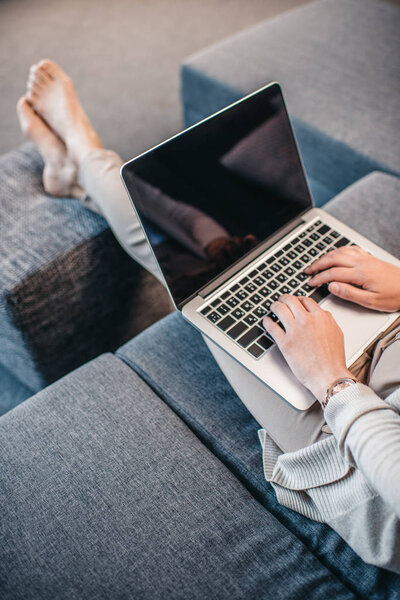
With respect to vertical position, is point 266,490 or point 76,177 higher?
point 76,177

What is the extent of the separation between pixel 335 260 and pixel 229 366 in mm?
274

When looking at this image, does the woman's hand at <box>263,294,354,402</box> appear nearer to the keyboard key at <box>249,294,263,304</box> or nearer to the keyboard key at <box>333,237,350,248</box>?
the keyboard key at <box>249,294,263,304</box>

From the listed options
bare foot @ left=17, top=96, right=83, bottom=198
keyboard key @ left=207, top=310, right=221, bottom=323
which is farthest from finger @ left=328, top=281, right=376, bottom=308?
bare foot @ left=17, top=96, right=83, bottom=198

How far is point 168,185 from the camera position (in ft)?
2.65

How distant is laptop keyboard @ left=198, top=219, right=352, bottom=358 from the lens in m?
0.78

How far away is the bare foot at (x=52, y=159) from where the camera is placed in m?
1.12

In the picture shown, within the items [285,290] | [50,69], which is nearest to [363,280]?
[285,290]

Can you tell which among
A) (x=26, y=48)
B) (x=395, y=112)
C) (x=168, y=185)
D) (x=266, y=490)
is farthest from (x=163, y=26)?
(x=266, y=490)

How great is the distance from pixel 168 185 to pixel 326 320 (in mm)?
357

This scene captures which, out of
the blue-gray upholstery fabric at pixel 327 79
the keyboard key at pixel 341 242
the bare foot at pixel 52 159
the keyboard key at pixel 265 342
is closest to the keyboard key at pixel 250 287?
the keyboard key at pixel 265 342

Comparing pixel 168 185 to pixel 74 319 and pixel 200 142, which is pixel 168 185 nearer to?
pixel 200 142

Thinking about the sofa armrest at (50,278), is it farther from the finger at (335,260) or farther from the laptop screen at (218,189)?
the finger at (335,260)

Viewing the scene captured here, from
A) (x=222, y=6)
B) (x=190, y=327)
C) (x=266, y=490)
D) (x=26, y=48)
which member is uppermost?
(x=26, y=48)

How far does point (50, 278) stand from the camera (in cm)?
101
